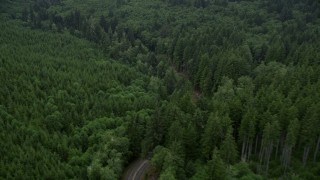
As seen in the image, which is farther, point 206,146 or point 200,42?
point 200,42

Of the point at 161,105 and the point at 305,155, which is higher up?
the point at 305,155

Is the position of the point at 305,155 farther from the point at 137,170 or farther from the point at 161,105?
the point at 161,105

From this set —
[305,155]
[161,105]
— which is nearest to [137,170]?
[161,105]

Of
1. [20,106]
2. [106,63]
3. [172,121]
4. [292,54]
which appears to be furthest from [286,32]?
[20,106]

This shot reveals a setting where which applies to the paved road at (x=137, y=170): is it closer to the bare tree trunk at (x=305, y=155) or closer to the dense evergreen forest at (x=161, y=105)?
the dense evergreen forest at (x=161, y=105)

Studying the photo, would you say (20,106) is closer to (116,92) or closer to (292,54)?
(116,92)

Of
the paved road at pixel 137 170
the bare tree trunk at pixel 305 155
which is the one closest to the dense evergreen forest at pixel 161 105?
the bare tree trunk at pixel 305 155
